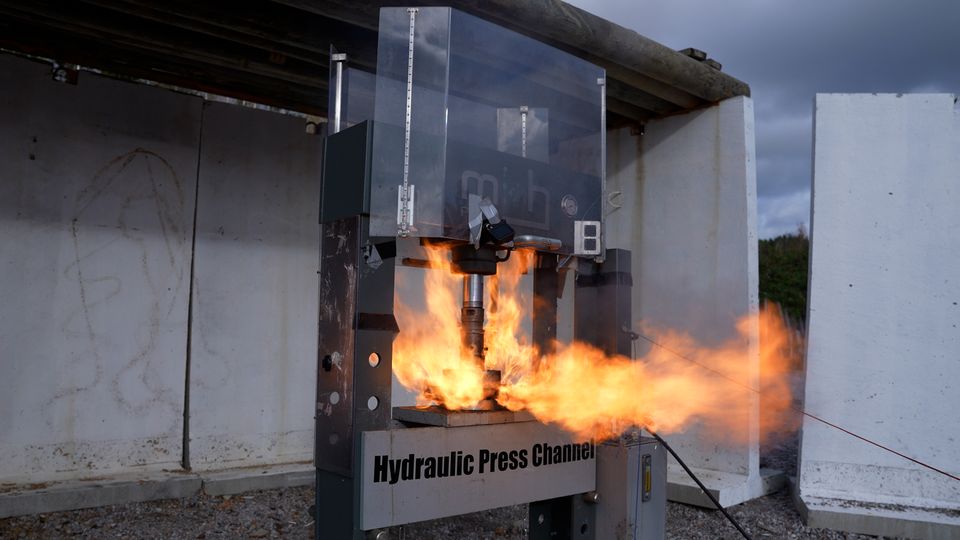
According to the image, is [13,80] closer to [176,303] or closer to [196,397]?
[176,303]

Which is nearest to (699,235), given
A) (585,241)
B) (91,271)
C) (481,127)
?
(585,241)

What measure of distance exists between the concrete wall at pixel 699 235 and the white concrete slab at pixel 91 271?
4071 mm

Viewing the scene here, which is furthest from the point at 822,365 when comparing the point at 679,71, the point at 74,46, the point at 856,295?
the point at 74,46

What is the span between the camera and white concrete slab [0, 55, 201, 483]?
5199 mm

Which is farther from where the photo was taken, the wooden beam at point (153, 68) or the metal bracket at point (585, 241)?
the wooden beam at point (153, 68)

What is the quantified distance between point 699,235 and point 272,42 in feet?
13.0

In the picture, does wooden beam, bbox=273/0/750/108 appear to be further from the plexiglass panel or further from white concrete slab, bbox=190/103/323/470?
white concrete slab, bbox=190/103/323/470

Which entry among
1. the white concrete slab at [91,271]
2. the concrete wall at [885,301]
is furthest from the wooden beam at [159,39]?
the concrete wall at [885,301]

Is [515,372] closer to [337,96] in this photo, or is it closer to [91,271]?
[337,96]

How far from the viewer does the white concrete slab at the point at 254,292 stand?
602 centimetres

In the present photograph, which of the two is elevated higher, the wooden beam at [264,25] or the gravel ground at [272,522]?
the wooden beam at [264,25]

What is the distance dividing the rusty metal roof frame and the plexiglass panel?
1134 millimetres

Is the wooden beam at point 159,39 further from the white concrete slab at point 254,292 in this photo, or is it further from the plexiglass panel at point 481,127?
the plexiglass panel at point 481,127

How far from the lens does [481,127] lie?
3262mm
